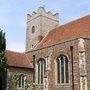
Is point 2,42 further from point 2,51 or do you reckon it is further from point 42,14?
point 42,14

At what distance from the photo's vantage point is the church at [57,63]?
2909 centimetres

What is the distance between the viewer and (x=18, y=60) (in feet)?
120

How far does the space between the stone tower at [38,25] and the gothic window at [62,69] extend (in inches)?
417

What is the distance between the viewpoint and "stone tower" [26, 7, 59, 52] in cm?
4341

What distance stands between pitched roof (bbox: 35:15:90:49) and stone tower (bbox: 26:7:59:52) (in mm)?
3553

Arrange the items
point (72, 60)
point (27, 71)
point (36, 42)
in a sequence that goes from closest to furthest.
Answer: point (72, 60) → point (27, 71) → point (36, 42)

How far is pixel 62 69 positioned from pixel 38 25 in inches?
534

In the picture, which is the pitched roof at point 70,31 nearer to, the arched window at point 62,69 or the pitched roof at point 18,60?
the arched window at point 62,69

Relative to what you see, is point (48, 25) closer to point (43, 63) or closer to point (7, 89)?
point (43, 63)

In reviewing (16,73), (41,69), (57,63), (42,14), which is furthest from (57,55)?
(42,14)

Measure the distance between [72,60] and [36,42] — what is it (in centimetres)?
1337

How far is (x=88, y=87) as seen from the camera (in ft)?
92.8

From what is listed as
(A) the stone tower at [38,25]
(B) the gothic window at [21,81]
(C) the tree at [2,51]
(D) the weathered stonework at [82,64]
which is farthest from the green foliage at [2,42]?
(A) the stone tower at [38,25]

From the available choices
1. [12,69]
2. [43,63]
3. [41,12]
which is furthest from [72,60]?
[41,12]
